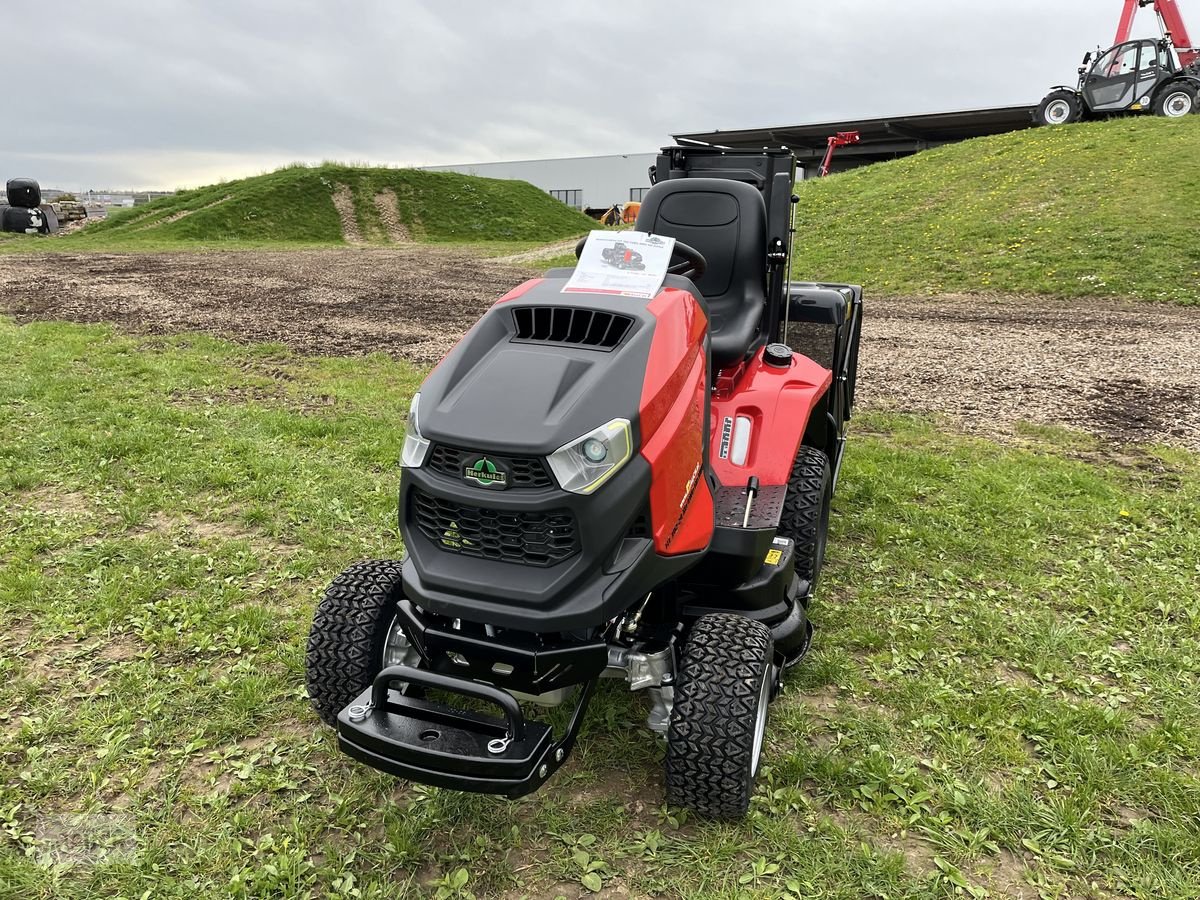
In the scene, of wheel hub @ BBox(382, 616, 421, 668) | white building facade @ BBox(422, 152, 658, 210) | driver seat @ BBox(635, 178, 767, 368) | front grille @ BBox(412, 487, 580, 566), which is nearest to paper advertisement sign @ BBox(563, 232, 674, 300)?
front grille @ BBox(412, 487, 580, 566)

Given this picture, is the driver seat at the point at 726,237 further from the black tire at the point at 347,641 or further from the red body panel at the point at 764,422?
the black tire at the point at 347,641

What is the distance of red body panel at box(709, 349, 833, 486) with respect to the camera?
3119 mm

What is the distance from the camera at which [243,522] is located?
4531 mm

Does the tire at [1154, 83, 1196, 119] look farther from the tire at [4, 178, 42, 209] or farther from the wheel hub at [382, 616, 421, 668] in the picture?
the tire at [4, 178, 42, 209]

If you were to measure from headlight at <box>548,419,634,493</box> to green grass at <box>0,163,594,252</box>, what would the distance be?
84.4ft

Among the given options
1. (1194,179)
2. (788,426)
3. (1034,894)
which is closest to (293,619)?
(788,426)

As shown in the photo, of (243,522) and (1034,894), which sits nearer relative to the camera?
(1034,894)

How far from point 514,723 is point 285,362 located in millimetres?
7226

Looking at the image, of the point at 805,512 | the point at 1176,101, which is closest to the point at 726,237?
the point at 805,512

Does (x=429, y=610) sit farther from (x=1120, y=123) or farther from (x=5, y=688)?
(x=1120, y=123)

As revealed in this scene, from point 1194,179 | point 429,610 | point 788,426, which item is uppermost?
point 1194,179

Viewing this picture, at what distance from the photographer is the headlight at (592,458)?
2.13 m

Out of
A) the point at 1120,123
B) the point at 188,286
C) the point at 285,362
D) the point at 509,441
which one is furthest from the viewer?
the point at 1120,123

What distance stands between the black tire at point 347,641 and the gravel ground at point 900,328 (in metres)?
5.34
